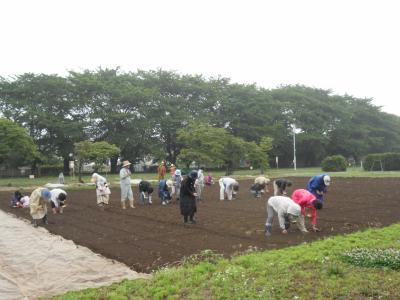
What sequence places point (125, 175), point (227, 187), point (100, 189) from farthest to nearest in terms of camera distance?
point (227, 187)
point (100, 189)
point (125, 175)

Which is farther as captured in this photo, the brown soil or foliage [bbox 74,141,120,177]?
foliage [bbox 74,141,120,177]

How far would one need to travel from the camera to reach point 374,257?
Answer: 6.57 meters

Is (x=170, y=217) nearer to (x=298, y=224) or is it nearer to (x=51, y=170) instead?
(x=298, y=224)

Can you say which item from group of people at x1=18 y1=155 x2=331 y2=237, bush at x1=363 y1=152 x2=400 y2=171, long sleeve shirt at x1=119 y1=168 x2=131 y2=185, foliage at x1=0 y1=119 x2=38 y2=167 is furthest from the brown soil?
bush at x1=363 y1=152 x2=400 y2=171

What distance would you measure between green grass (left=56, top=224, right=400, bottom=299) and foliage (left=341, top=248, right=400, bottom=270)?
165 mm

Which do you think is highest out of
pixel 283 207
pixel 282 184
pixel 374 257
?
pixel 282 184

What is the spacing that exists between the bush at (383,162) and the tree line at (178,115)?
9388mm

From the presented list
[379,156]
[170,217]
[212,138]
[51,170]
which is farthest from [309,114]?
[170,217]

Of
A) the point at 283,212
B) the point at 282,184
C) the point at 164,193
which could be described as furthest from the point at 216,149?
the point at 283,212

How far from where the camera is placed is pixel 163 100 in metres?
51.8

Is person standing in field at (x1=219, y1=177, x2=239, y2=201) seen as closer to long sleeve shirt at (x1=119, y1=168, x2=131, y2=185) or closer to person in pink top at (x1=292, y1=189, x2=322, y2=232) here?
long sleeve shirt at (x1=119, y1=168, x2=131, y2=185)

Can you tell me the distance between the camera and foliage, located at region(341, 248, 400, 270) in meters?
6.32

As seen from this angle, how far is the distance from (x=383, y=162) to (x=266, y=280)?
38.4 m

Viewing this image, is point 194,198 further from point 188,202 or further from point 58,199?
point 58,199
